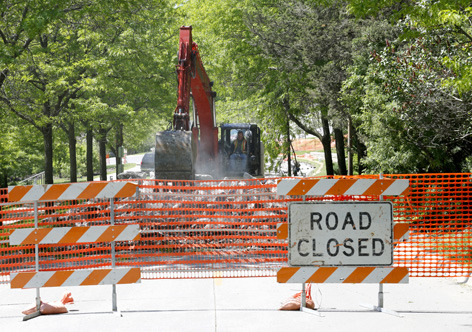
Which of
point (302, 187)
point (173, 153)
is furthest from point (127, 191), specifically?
point (173, 153)

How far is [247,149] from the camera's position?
2541 centimetres

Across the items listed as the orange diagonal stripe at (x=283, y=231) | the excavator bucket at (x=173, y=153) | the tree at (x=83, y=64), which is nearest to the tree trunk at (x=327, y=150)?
the tree at (x=83, y=64)

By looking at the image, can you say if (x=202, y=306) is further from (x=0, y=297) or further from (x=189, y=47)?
(x=189, y=47)

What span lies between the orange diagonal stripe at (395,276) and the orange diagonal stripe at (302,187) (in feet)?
4.56

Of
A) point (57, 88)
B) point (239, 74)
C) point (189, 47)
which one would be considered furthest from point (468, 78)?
point (239, 74)

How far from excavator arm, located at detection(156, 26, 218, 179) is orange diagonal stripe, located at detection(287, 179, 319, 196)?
26.7 ft

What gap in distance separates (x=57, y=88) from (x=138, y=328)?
18.1 m

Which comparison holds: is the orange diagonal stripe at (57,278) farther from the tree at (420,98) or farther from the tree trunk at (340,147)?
the tree trunk at (340,147)

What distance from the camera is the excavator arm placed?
50.2ft

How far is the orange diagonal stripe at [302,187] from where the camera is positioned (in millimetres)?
7355

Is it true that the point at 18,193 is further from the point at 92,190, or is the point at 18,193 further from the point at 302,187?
the point at 302,187

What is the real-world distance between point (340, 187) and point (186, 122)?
9132 mm

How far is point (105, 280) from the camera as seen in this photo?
7.46 metres

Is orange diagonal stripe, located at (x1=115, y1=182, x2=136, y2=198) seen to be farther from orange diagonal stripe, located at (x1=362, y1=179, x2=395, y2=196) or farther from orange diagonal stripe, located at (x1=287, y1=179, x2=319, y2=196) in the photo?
orange diagonal stripe, located at (x1=362, y1=179, x2=395, y2=196)
